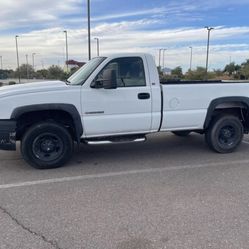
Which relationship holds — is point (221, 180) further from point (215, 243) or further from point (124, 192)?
point (215, 243)

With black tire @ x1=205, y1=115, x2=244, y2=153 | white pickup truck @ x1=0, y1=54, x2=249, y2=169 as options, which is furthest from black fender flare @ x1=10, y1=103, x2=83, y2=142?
black tire @ x1=205, y1=115, x2=244, y2=153

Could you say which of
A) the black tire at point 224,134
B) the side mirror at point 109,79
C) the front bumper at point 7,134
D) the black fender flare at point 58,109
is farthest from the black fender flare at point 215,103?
the front bumper at point 7,134

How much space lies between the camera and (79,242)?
138 inches

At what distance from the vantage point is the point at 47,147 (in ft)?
19.7

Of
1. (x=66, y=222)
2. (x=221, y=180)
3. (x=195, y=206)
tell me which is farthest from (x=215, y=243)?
(x=221, y=180)

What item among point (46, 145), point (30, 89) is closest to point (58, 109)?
point (30, 89)

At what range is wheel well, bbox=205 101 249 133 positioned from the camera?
23.3 feet

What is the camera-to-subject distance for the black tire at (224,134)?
7137 mm

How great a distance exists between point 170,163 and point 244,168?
1.28 m

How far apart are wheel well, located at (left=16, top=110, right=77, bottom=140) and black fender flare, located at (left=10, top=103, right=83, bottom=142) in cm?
13

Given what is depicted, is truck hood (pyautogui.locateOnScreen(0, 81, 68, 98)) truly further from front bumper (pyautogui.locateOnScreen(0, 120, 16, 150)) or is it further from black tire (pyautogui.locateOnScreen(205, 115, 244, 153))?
black tire (pyautogui.locateOnScreen(205, 115, 244, 153))

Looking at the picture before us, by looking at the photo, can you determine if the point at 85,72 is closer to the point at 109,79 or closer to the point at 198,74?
the point at 109,79

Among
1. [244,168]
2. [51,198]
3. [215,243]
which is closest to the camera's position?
[215,243]

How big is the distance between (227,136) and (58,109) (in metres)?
3.54
